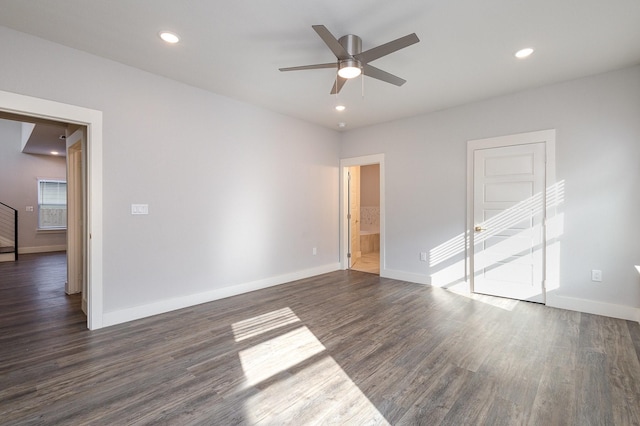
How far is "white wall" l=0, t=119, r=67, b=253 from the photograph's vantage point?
805cm

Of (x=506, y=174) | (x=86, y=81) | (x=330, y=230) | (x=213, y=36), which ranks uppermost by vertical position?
(x=213, y=36)

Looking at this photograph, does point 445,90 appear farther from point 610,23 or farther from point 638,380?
point 638,380

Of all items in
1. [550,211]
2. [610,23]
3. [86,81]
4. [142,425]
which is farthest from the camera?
[550,211]

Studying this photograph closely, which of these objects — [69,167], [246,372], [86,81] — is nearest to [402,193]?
[246,372]

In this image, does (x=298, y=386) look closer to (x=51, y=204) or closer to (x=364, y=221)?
(x=364, y=221)

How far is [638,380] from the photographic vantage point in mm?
2107

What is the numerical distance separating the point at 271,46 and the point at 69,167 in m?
3.49

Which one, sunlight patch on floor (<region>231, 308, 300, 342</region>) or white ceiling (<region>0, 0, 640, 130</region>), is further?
sunlight patch on floor (<region>231, 308, 300, 342</region>)

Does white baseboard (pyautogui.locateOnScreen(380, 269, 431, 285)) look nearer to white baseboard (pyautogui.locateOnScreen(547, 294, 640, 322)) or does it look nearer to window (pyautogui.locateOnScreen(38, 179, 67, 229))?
white baseboard (pyautogui.locateOnScreen(547, 294, 640, 322))

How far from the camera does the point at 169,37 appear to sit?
2.65m

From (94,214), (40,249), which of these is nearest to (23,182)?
(40,249)

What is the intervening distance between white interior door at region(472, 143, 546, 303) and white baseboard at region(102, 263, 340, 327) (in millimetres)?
2898

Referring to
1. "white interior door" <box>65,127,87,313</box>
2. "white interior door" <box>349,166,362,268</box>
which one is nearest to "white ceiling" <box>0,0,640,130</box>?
"white interior door" <box>65,127,87,313</box>

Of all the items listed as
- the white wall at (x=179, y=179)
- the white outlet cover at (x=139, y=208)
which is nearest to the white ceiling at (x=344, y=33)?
the white wall at (x=179, y=179)
